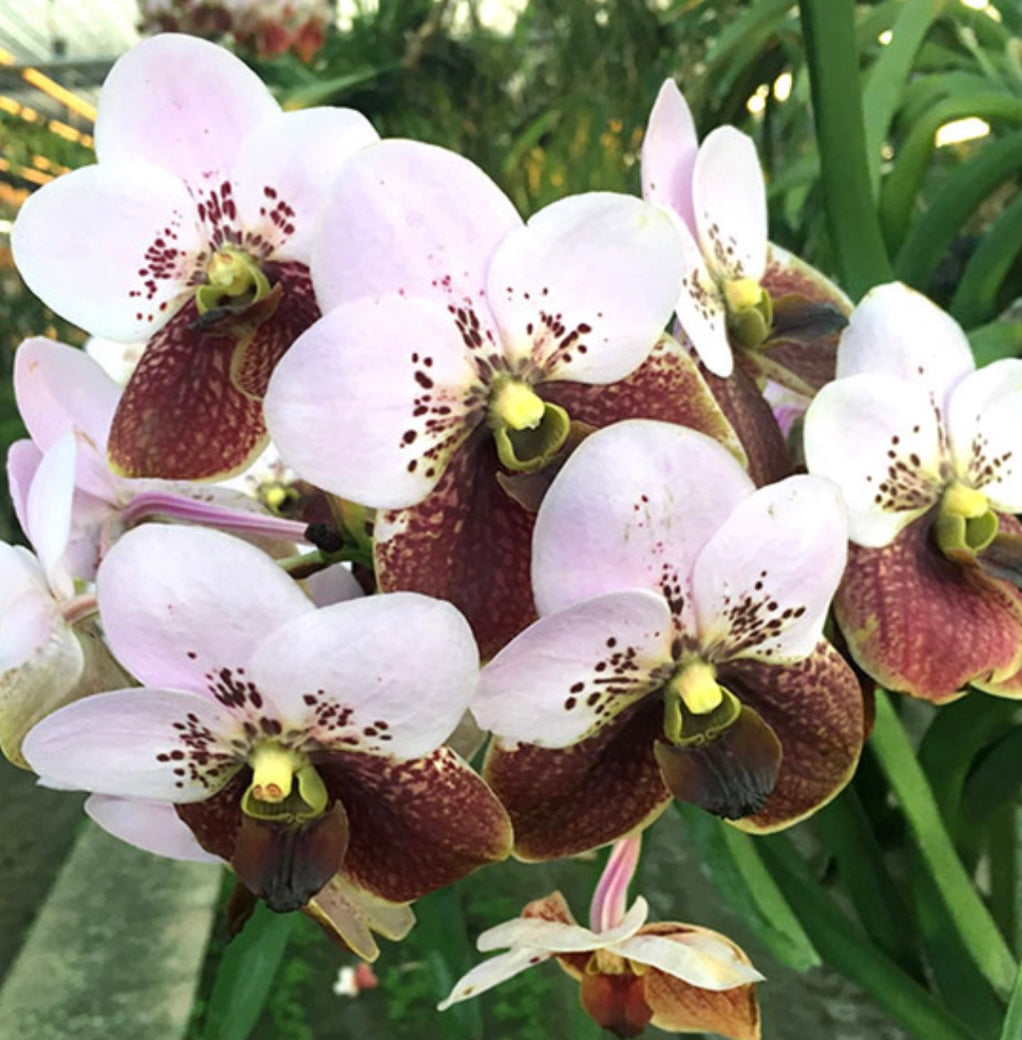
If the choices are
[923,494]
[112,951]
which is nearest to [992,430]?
[923,494]

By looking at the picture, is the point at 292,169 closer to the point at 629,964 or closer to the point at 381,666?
the point at 381,666

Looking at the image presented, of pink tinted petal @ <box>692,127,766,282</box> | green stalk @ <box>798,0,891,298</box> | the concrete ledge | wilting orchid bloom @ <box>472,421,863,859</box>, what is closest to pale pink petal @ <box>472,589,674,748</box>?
wilting orchid bloom @ <box>472,421,863,859</box>

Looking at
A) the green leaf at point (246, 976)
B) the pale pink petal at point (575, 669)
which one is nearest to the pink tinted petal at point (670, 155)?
the pale pink petal at point (575, 669)

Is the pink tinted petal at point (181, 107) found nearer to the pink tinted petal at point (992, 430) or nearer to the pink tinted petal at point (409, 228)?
the pink tinted petal at point (409, 228)

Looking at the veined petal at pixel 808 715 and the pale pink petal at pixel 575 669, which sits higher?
the pale pink petal at pixel 575 669

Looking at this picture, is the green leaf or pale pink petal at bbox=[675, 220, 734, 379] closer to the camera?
pale pink petal at bbox=[675, 220, 734, 379]

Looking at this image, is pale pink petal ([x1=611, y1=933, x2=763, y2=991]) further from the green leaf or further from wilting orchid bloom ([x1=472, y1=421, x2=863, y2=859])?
the green leaf
